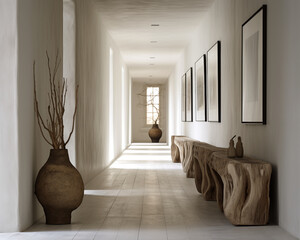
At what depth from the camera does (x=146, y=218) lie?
4.54 meters

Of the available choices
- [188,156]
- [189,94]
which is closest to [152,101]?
[189,94]

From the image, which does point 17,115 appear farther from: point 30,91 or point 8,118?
point 30,91

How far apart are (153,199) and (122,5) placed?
341cm

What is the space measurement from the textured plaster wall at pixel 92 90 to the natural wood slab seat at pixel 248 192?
2888mm

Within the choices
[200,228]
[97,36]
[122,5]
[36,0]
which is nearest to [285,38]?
[200,228]

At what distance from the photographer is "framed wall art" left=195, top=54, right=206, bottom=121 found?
27.7 feet

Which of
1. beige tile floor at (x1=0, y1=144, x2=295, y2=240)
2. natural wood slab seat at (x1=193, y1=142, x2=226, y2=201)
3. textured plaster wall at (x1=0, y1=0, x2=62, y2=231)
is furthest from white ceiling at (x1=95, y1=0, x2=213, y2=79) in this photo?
textured plaster wall at (x1=0, y1=0, x2=62, y2=231)

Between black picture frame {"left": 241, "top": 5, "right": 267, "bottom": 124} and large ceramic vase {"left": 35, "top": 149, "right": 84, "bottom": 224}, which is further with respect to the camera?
black picture frame {"left": 241, "top": 5, "right": 267, "bottom": 124}

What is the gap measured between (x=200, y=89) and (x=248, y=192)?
494 cm

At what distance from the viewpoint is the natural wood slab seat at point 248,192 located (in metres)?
4.18

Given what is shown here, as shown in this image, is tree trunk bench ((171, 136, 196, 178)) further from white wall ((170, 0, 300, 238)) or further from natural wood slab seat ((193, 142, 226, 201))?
white wall ((170, 0, 300, 238))

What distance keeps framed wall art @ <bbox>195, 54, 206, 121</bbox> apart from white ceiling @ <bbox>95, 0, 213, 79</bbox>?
81 cm

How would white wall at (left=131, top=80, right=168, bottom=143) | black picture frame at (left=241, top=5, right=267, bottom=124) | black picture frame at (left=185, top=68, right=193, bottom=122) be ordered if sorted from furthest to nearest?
white wall at (left=131, top=80, right=168, bottom=143), black picture frame at (left=185, top=68, right=193, bottom=122), black picture frame at (left=241, top=5, right=267, bottom=124)

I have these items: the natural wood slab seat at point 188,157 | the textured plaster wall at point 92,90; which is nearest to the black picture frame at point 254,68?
the textured plaster wall at point 92,90
